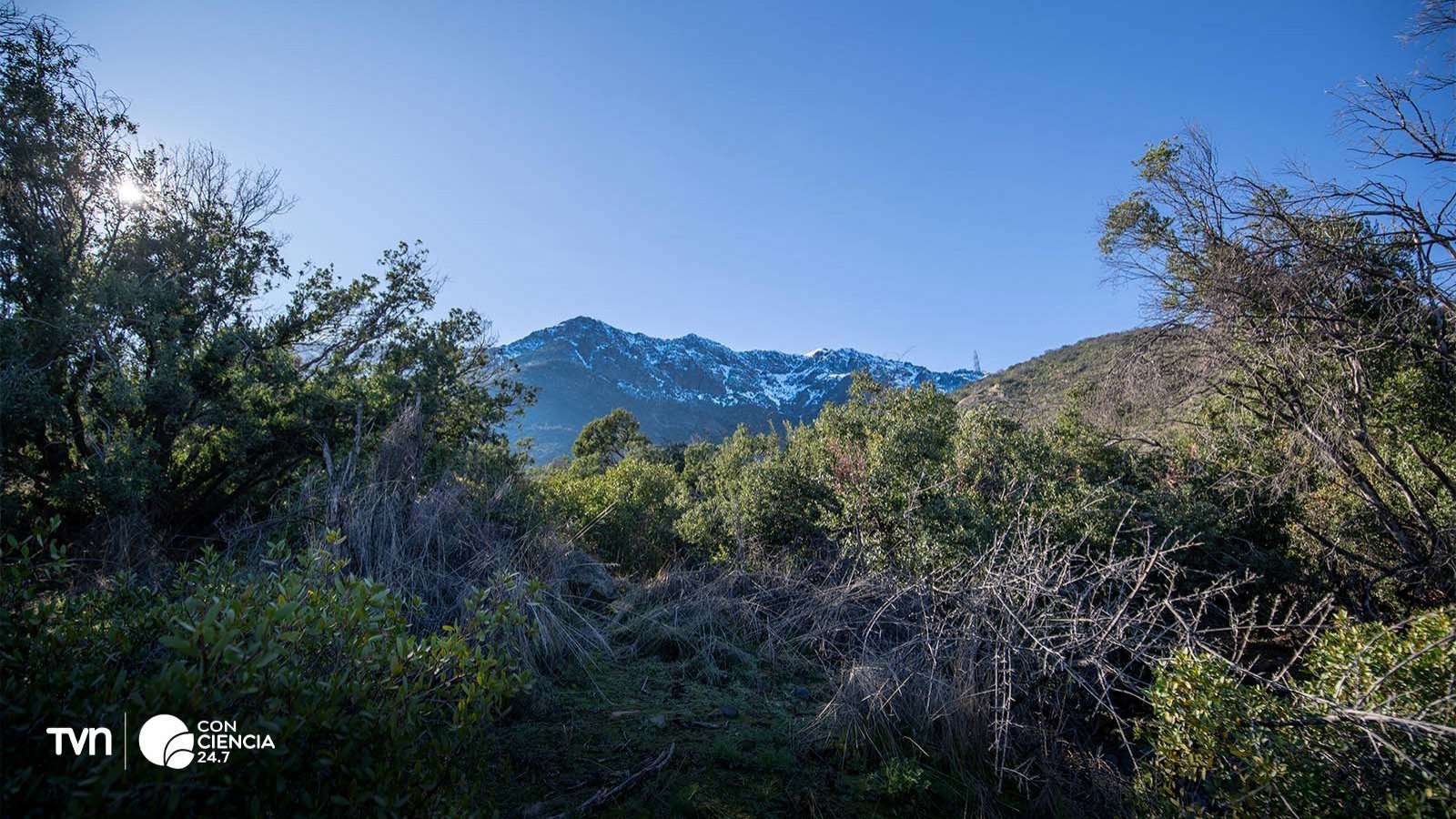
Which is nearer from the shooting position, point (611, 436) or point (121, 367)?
point (121, 367)

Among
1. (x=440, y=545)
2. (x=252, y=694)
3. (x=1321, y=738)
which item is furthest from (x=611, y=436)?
(x=1321, y=738)

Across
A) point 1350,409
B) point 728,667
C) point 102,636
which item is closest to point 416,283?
point 728,667

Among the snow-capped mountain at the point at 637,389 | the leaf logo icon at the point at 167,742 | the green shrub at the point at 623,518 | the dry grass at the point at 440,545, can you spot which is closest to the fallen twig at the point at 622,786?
the dry grass at the point at 440,545

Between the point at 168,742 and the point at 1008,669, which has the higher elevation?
the point at 168,742

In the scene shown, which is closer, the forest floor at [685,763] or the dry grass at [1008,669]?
the forest floor at [685,763]

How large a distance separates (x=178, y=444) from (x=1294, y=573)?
13.8 metres

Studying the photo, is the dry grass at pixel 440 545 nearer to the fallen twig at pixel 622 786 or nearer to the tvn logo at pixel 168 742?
the fallen twig at pixel 622 786

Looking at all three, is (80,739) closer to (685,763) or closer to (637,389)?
(685,763)

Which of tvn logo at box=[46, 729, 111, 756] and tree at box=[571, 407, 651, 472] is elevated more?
tree at box=[571, 407, 651, 472]

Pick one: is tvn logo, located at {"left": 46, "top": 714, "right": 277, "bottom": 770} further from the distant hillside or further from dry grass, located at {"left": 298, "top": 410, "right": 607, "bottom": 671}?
the distant hillside

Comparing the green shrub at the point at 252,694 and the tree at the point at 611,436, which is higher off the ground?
the tree at the point at 611,436

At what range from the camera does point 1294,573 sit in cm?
639

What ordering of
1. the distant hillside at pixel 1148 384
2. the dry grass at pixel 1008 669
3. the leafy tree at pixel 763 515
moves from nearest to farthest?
the dry grass at pixel 1008 669 < the distant hillside at pixel 1148 384 < the leafy tree at pixel 763 515

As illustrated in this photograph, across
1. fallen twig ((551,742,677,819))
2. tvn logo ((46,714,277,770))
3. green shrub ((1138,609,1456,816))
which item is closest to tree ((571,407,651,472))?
fallen twig ((551,742,677,819))
